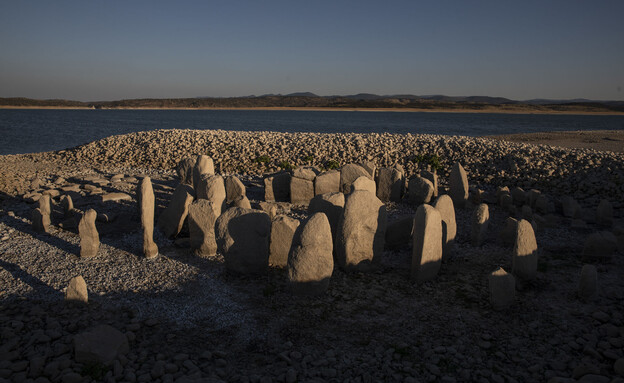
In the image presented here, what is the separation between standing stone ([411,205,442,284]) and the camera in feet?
20.2

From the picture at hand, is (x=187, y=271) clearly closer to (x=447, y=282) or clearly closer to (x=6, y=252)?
(x=6, y=252)

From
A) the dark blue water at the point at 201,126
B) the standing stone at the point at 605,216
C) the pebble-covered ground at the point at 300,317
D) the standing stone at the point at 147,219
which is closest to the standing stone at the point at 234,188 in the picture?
the pebble-covered ground at the point at 300,317

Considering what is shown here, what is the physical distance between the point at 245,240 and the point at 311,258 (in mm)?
1334

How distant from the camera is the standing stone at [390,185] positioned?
11.2 m

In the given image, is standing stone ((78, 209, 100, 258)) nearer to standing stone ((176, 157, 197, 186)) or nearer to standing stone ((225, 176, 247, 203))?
standing stone ((225, 176, 247, 203))

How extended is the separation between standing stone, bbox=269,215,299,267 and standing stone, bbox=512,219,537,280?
3.55 metres

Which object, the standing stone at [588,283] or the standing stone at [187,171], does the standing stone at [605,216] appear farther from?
the standing stone at [187,171]

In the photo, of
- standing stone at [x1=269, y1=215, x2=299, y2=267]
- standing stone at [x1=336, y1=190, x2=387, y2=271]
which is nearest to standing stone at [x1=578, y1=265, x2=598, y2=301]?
standing stone at [x1=336, y1=190, x2=387, y2=271]

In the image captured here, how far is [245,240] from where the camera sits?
6.51 meters

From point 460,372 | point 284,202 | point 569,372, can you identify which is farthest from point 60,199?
point 569,372

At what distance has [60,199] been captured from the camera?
11461mm

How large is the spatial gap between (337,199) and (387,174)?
13.6ft

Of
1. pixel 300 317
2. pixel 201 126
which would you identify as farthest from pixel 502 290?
pixel 201 126

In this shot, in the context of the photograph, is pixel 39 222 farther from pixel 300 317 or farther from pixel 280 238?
pixel 300 317
